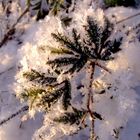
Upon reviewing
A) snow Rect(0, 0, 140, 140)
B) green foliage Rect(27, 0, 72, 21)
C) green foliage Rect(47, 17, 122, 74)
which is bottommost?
snow Rect(0, 0, 140, 140)

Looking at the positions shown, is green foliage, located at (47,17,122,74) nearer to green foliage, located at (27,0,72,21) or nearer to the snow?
the snow

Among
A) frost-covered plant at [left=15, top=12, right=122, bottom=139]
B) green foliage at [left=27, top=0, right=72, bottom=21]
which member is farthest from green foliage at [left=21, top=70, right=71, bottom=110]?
green foliage at [left=27, top=0, right=72, bottom=21]

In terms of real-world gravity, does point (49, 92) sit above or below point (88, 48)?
below

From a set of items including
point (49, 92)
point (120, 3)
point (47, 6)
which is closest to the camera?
point (49, 92)

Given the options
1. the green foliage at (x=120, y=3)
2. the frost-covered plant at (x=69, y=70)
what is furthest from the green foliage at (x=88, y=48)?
the green foliage at (x=120, y=3)

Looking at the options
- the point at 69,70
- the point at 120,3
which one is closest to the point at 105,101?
the point at 69,70

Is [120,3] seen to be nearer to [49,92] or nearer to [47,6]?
[47,6]

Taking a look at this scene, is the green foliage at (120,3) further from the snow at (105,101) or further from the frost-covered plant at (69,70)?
the frost-covered plant at (69,70)

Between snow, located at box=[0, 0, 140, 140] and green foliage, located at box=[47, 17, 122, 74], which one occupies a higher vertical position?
green foliage, located at box=[47, 17, 122, 74]
